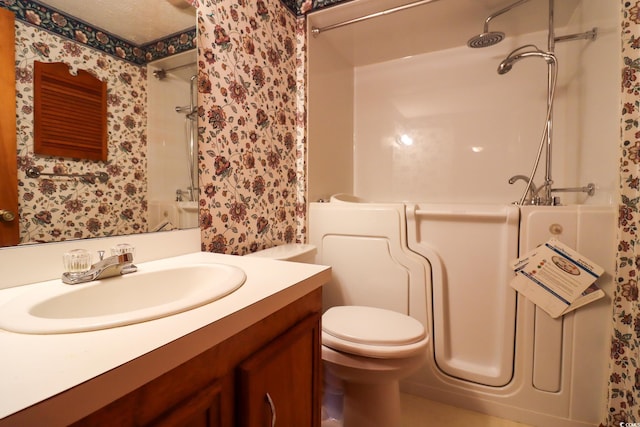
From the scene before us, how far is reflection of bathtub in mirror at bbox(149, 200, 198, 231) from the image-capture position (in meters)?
0.93

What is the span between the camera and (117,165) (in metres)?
0.83

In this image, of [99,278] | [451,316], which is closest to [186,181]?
[99,278]

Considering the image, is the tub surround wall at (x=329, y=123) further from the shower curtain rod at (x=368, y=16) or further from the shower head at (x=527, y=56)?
the shower head at (x=527, y=56)

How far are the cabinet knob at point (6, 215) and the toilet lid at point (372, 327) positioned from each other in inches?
36.2

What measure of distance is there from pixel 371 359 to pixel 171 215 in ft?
2.71

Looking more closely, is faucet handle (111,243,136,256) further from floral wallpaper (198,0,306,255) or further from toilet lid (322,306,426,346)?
toilet lid (322,306,426,346)

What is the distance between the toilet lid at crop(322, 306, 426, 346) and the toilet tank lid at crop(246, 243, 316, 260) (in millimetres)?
295

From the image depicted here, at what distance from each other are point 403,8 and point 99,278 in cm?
168

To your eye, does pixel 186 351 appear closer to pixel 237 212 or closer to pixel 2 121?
pixel 2 121

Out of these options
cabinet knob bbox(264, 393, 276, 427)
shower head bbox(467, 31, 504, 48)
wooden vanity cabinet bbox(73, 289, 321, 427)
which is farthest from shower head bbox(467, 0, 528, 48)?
cabinet knob bbox(264, 393, 276, 427)

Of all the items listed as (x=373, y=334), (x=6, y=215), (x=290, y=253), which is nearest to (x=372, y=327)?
(x=373, y=334)

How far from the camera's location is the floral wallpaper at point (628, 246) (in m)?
1.06

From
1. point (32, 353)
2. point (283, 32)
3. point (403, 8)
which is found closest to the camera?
point (32, 353)

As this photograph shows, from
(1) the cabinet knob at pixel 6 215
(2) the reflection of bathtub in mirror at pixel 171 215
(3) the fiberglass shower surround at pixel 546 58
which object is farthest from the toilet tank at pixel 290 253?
(3) the fiberglass shower surround at pixel 546 58
